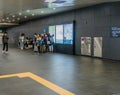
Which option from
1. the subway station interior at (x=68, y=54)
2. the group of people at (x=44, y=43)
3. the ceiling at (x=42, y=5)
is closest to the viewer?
the subway station interior at (x=68, y=54)

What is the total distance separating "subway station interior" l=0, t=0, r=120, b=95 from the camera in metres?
5.68

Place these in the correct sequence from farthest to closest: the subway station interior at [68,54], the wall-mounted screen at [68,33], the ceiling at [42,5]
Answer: the wall-mounted screen at [68,33] < the ceiling at [42,5] < the subway station interior at [68,54]

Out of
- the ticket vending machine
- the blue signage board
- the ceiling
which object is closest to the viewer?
the ceiling

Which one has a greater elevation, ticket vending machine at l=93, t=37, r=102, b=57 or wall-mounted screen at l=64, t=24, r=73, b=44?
wall-mounted screen at l=64, t=24, r=73, b=44

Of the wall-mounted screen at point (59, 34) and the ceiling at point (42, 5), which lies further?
the wall-mounted screen at point (59, 34)

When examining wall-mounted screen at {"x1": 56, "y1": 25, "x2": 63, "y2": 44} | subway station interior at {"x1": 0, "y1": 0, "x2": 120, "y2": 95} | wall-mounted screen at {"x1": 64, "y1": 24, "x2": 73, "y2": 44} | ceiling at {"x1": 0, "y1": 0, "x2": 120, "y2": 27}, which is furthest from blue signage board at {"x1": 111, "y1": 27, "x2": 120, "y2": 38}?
wall-mounted screen at {"x1": 56, "y1": 25, "x2": 63, "y2": 44}

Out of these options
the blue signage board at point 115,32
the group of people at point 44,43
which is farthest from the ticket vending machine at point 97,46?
the group of people at point 44,43

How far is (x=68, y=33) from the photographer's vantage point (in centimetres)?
1593

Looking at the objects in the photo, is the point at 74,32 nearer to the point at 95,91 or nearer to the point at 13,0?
the point at 13,0

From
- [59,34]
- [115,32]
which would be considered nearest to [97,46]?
[115,32]

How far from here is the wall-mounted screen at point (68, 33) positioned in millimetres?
15598

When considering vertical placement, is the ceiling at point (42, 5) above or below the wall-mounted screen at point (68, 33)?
above

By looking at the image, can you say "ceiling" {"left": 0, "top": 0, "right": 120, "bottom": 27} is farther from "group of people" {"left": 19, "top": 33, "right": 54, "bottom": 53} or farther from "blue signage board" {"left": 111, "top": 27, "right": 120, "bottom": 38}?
"group of people" {"left": 19, "top": 33, "right": 54, "bottom": 53}

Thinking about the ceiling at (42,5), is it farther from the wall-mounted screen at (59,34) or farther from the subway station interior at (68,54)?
the wall-mounted screen at (59,34)
